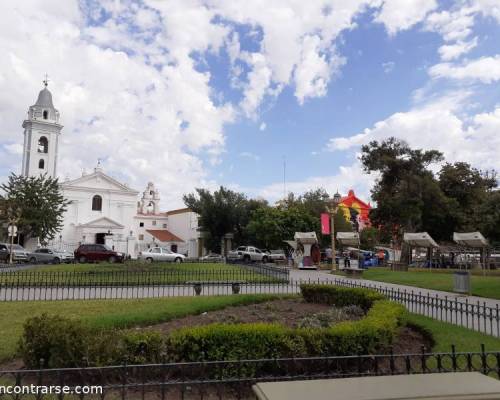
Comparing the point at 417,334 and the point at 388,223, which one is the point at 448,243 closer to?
the point at 388,223

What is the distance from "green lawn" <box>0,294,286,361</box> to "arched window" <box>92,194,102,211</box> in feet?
162

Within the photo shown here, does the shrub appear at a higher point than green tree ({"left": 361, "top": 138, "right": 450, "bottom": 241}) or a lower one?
lower

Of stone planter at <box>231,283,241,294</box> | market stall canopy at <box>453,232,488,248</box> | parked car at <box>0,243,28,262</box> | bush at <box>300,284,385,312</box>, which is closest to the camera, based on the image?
bush at <box>300,284,385,312</box>

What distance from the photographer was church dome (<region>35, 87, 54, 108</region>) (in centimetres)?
5781

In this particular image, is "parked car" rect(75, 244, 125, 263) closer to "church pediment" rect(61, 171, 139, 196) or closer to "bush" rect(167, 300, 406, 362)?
"church pediment" rect(61, 171, 139, 196)

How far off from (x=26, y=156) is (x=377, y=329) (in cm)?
5883

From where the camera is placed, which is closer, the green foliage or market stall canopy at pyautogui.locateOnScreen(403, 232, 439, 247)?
market stall canopy at pyautogui.locateOnScreen(403, 232, 439, 247)

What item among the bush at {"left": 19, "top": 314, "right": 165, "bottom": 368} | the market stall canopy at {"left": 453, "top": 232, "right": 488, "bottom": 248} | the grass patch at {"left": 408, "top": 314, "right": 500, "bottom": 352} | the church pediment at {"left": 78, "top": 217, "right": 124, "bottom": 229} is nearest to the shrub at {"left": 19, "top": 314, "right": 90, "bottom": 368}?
the bush at {"left": 19, "top": 314, "right": 165, "bottom": 368}

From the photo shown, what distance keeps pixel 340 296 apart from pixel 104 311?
6177 mm

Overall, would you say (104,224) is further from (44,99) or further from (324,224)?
(324,224)

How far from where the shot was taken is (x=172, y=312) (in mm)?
10273

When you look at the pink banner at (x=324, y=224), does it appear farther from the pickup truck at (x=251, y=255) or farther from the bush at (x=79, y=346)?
the bush at (x=79, y=346)

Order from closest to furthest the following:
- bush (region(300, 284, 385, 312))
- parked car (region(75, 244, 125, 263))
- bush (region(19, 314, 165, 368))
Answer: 1. bush (region(19, 314, 165, 368))
2. bush (region(300, 284, 385, 312))
3. parked car (region(75, 244, 125, 263))

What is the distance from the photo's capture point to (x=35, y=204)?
1854 inches
